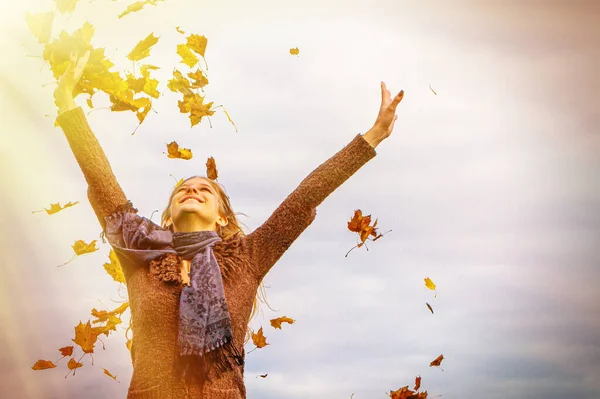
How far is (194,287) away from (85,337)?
874 mm

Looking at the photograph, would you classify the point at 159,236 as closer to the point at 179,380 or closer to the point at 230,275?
the point at 230,275

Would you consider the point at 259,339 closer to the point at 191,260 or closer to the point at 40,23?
the point at 191,260

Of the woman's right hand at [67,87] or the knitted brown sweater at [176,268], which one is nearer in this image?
the knitted brown sweater at [176,268]

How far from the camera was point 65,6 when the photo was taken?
3.26 meters

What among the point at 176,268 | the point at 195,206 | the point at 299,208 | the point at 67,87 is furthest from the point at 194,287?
the point at 67,87

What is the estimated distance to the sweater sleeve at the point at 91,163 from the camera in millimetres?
3230

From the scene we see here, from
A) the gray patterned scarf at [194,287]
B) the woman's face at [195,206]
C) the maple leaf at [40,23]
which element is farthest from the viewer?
the woman's face at [195,206]

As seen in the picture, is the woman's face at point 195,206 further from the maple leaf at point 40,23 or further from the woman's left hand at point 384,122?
the maple leaf at point 40,23

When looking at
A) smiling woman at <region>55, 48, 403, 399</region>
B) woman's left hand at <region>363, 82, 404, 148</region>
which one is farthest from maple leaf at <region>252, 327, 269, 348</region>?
woman's left hand at <region>363, 82, 404, 148</region>

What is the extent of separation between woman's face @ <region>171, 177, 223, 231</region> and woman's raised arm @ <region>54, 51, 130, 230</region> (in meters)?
0.27

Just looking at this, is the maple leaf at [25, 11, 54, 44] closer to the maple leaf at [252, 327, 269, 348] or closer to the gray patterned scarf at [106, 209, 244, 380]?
the gray patterned scarf at [106, 209, 244, 380]

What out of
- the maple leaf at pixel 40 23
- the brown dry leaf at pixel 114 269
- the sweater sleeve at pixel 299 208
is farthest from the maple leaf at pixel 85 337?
the maple leaf at pixel 40 23

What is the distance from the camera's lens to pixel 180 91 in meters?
3.85

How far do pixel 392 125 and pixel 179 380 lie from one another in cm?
164
